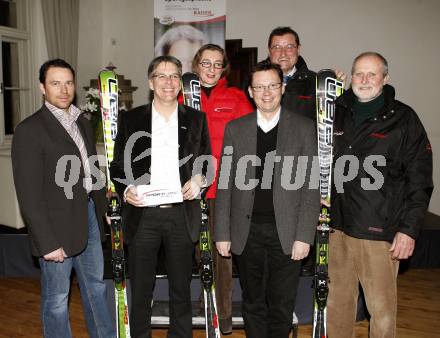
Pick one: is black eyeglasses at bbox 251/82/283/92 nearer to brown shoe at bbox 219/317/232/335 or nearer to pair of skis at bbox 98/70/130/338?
pair of skis at bbox 98/70/130/338

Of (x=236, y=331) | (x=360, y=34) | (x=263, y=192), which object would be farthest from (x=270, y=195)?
(x=360, y=34)

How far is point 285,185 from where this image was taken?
6.36 feet

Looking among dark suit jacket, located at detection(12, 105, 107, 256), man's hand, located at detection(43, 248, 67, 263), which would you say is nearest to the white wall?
dark suit jacket, located at detection(12, 105, 107, 256)

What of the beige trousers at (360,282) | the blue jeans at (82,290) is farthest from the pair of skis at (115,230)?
the beige trousers at (360,282)

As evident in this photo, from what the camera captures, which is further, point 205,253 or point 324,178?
point 205,253

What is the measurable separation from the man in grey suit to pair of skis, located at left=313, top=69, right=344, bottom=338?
8.5 inches

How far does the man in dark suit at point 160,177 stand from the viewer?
196 cm

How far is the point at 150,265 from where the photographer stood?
2.05 meters

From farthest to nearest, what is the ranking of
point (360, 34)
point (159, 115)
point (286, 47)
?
point (360, 34)
point (286, 47)
point (159, 115)

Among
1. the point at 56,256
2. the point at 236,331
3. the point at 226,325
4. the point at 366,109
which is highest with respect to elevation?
the point at 366,109

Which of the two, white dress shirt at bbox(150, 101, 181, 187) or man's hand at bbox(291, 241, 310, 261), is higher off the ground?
white dress shirt at bbox(150, 101, 181, 187)

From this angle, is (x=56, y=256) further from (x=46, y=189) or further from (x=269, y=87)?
(x=269, y=87)

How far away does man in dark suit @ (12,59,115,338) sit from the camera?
185cm

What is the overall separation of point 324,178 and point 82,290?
4.44 feet
